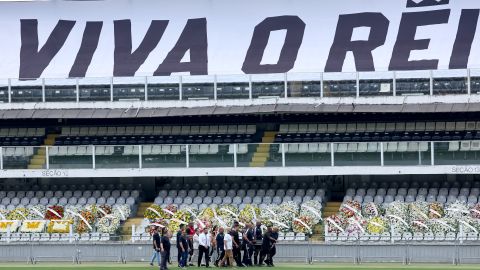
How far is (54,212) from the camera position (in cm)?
5597

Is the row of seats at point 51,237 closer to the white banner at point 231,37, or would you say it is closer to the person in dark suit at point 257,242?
the person in dark suit at point 257,242

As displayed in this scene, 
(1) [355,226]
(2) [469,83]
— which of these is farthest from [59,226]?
(2) [469,83]

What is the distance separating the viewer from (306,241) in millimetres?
50281

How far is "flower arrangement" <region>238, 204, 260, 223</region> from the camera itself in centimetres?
5325

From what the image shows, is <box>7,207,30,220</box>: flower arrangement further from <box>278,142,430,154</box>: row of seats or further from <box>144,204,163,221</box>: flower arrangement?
<box>278,142,430,154</box>: row of seats

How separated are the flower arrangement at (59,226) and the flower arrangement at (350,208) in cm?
932

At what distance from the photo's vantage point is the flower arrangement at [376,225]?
50594 millimetres

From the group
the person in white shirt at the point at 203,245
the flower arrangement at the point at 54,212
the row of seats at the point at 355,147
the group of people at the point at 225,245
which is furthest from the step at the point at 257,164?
the person in white shirt at the point at 203,245

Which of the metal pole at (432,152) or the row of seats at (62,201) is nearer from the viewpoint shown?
the metal pole at (432,152)

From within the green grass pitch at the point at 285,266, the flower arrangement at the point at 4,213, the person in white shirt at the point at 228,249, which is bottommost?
the green grass pitch at the point at 285,266

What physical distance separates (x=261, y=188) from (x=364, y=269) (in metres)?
12.8

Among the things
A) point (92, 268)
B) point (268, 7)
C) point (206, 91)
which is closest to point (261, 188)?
point (206, 91)

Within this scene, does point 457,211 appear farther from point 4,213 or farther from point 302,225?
point 4,213

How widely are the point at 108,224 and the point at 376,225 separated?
32.0 ft
